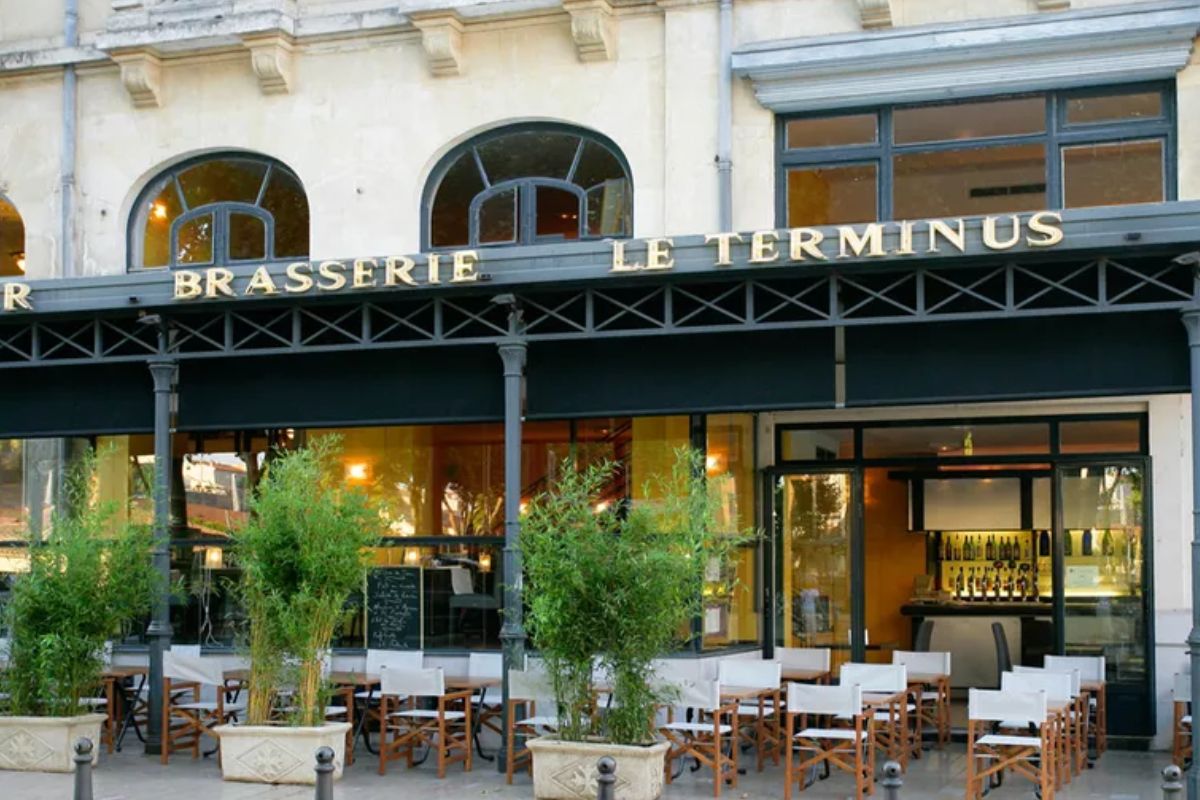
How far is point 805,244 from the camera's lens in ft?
47.1

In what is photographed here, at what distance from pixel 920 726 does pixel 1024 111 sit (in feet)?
20.5

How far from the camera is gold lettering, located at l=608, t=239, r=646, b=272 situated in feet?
48.7

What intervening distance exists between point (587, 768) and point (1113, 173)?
8114mm

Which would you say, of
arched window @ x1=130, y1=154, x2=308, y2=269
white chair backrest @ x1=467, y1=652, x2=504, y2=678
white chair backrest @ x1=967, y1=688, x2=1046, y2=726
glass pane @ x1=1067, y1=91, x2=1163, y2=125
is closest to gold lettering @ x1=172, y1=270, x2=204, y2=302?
arched window @ x1=130, y1=154, x2=308, y2=269

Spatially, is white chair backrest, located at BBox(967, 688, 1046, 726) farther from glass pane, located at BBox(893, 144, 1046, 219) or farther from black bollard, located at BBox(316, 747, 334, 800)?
glass pane, located at BBox(893, 144, 1046, 219)

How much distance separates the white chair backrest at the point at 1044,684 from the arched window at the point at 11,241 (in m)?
12.8

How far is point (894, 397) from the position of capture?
1514 centimetres

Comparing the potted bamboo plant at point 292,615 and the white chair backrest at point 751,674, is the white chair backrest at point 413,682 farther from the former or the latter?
the white chair backrest at point 751,674

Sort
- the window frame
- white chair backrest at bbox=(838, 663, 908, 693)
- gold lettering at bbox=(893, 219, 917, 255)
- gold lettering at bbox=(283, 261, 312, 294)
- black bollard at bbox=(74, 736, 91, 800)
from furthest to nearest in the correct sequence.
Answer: the window frame
gold lettering at bbox=(283, 261, 312, 294)
white chair backrest at bbox=(838, 663, 908, 693)
gold lettering at bbox=(893, 219, 917, 255)
black bollard at bbox=(74, 736, 91, 800)

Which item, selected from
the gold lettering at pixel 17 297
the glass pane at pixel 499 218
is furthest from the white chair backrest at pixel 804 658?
the gold lettering at pixel 17 297

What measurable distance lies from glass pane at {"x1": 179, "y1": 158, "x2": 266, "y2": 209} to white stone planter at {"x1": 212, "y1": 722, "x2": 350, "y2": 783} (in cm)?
727

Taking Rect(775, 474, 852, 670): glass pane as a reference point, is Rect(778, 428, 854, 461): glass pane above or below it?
above

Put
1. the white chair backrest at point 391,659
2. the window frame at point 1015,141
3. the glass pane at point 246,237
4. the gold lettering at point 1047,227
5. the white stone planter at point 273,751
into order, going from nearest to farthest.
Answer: the gold lettering at point 1047,227, the white stone planter at point 273,751, the window frame at point 1015,141, the white chair backrest at point 391,659, the glass pane at point 246,237

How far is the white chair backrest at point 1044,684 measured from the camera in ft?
46.1
